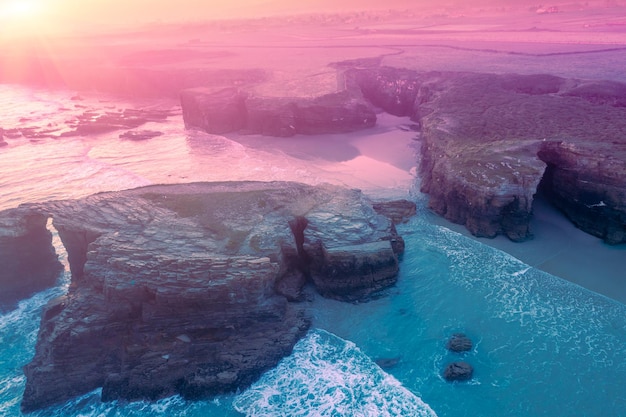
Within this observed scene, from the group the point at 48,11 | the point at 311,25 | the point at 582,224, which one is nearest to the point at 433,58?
the point at 582,224

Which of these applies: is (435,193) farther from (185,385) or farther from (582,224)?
(185,385)

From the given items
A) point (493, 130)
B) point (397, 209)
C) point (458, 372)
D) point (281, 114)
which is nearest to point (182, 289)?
point (458, 372)

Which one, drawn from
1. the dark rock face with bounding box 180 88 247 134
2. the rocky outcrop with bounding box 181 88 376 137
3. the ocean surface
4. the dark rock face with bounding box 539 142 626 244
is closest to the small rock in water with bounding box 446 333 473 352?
the ocean surface

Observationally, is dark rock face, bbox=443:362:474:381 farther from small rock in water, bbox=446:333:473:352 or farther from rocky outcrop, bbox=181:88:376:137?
rocky outcrop, bbox=181:88:376:137

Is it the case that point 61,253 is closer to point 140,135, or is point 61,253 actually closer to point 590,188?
point 140,135

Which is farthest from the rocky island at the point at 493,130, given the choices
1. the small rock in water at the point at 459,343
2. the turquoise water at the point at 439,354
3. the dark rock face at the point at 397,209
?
the small rock in water at the point at 459,343

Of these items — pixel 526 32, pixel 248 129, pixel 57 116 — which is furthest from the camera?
pixel 526 32
